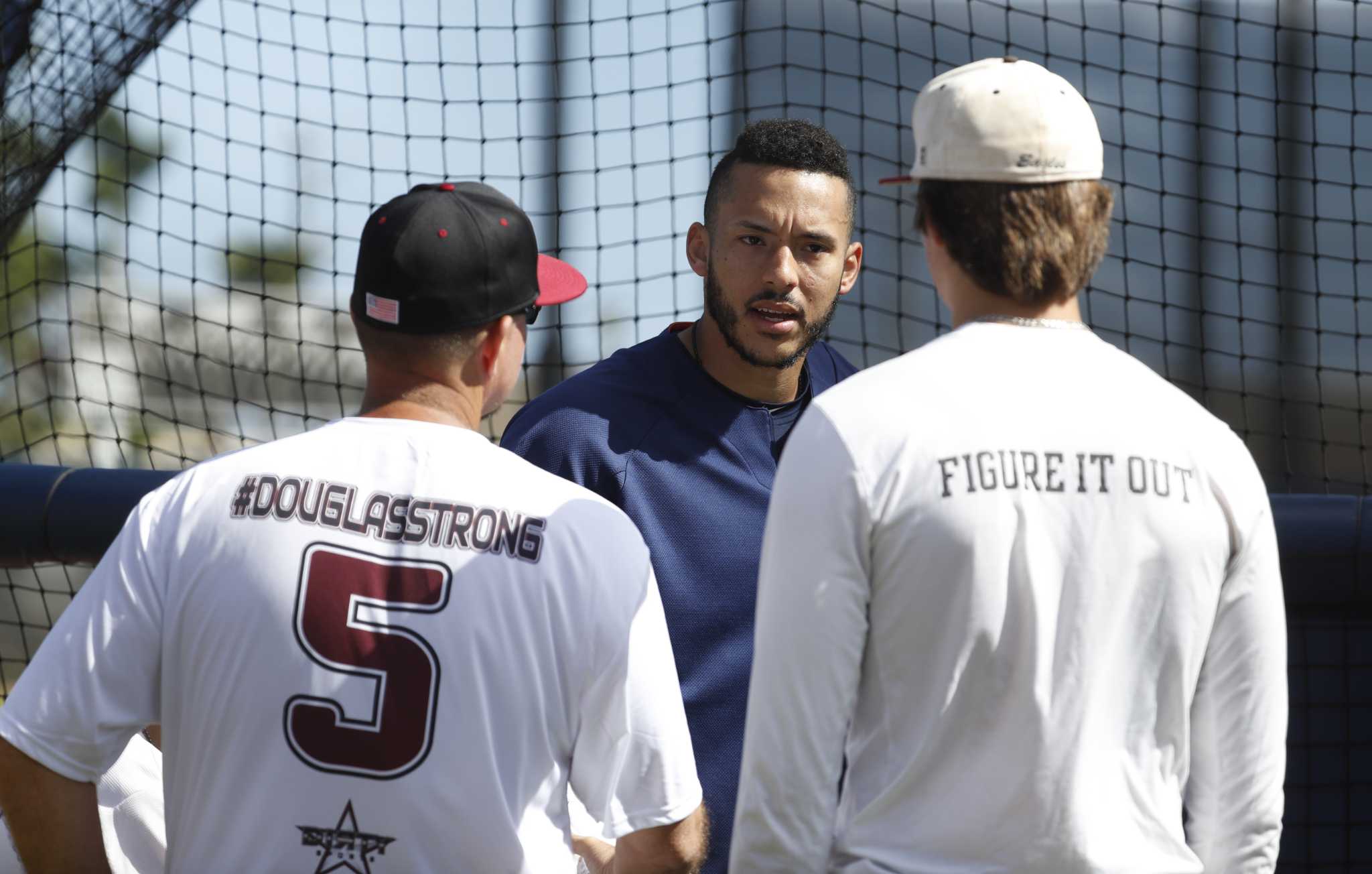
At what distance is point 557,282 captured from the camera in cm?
196

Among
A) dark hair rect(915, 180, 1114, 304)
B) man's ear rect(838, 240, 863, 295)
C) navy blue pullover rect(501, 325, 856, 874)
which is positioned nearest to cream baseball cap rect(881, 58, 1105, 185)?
dark hair rect(915, 180, 1114, 304)

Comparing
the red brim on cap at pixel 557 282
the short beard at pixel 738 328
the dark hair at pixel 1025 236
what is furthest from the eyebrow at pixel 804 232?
the dark hair at pixel 1025 236

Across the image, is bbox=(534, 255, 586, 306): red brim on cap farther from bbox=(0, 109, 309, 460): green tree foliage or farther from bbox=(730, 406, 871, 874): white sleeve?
bbox=(0, 109, 309, 460): green tree foliage

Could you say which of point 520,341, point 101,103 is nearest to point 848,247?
point 520,341

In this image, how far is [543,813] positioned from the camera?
62.0 inches

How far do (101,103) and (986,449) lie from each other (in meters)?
3.67

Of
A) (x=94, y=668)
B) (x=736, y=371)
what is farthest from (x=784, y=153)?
(x=94, y=668)

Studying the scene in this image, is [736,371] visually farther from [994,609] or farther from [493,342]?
[994,609]

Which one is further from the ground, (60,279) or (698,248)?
(698,248)

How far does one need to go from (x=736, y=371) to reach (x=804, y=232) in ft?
0.98

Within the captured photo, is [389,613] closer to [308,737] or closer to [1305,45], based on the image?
[308,737]

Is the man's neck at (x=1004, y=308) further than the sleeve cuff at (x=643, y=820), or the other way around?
the sleeve cuff at (x=643, y=820)

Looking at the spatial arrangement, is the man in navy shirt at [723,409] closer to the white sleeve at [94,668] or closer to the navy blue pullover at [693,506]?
the navy blue pullover at [693,506]

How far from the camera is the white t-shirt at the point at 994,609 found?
4.72 ft
